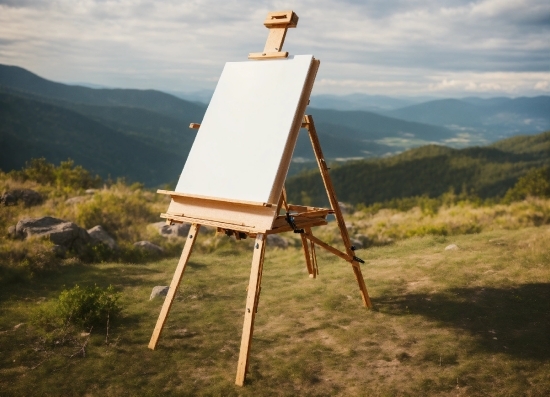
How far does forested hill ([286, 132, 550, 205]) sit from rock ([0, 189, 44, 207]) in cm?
6489

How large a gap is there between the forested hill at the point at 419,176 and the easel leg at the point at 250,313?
73330 mm

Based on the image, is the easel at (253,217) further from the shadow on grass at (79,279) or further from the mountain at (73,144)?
the mountain at (73,144)

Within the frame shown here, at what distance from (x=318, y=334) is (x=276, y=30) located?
3.85 m

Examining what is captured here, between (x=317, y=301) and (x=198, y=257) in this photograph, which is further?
(x=198, y=257)

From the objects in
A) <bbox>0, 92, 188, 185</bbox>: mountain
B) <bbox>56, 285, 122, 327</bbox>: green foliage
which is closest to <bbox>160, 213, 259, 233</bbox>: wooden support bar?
<bbox>56, 285, 122, 327</bbox>: green foliage

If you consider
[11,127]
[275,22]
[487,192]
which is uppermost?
[487,192]

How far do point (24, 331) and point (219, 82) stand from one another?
402 centimetres

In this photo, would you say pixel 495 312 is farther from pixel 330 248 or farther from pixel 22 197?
pixel 22 197

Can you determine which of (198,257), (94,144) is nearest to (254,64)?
(198,257)

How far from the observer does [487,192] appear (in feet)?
293

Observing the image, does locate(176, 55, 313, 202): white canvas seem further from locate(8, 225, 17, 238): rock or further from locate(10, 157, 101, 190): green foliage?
locate(10, 157, 101, 190): green foliage

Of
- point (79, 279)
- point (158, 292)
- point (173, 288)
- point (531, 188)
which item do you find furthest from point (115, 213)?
point (531, 188)

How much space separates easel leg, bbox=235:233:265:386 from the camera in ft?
Result: 15.7

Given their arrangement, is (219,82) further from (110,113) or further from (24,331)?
(110,113)
